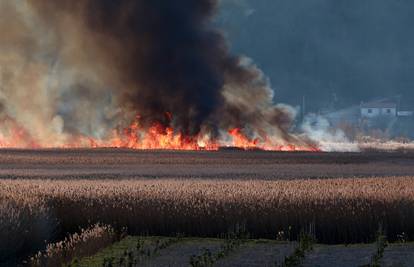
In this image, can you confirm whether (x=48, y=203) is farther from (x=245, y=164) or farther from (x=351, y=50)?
(x=351, y=50)

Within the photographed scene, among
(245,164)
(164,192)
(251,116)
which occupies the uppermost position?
(251,116)

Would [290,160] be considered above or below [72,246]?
above

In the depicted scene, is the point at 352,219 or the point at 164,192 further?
the point at 164,192

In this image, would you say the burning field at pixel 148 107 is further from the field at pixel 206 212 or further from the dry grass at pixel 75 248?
the dry grass at pixel 75 248

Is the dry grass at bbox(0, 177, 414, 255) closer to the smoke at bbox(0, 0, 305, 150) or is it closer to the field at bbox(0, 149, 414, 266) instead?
the field at bbox(0, 149, 414, 266)

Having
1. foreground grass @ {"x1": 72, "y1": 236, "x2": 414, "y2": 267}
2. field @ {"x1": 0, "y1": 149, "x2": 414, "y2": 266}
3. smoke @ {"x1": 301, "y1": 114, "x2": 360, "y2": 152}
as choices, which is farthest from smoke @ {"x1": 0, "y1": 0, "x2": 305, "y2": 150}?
foreground grass @ {"x1": 72, "y1": 236, "x2": 414, "y2": 267}

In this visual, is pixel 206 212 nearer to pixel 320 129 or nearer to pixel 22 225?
pixel 22 225

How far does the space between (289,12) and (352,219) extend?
176 metres

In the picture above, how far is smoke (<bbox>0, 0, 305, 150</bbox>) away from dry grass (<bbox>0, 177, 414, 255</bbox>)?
48.0 metres

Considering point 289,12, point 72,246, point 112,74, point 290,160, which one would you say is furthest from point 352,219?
point 289,12

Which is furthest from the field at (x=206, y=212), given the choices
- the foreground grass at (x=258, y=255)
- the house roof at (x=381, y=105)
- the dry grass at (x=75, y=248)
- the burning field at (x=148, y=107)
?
the house roof at (x=381, y=105)

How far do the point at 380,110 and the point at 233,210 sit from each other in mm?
139145

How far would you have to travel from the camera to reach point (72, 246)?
18.5 metres

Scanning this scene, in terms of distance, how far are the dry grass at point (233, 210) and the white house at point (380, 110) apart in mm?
134696
